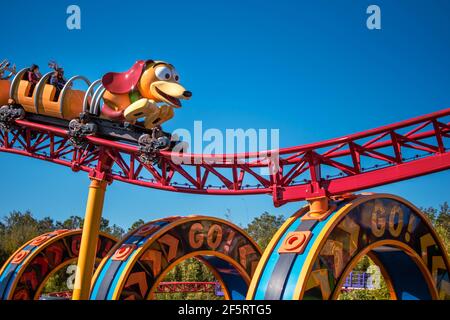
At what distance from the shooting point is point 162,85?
32.0ft

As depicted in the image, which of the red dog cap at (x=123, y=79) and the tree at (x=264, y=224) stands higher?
the tree at (x=264, y=224)

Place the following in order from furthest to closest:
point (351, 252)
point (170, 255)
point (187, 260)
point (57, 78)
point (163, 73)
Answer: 1. point (187, 260)
2. point (57, 78)
3. point (170, 255)
4. point (163, 73)
5. point (351, 252)

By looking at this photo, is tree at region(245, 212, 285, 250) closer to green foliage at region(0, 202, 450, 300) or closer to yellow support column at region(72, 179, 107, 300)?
green foliage at region(0, 202, 450, 300)

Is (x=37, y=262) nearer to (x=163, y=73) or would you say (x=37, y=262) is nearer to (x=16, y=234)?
(x=163, y=73)

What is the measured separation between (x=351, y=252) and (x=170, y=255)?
537 centimetres

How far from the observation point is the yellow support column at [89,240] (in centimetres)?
999

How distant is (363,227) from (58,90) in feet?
27.1

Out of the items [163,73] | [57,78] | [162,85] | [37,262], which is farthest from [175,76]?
[37,262]

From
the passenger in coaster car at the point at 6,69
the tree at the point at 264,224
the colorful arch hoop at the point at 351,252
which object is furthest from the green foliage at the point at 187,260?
the passenger in coaster car at the point at 6,69

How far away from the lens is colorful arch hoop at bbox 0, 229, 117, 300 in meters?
13.2

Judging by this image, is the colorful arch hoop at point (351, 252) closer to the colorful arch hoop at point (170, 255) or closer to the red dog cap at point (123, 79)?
the colorful arch hoop at point (170, 255)

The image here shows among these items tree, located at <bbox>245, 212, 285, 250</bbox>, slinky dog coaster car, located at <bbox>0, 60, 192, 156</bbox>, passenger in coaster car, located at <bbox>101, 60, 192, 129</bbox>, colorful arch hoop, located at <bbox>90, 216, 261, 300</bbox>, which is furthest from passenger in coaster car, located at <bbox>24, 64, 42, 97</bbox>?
tree, located at <bbox>245, 212, 285, 250</bbox>

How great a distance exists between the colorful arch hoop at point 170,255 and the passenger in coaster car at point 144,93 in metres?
2.65
